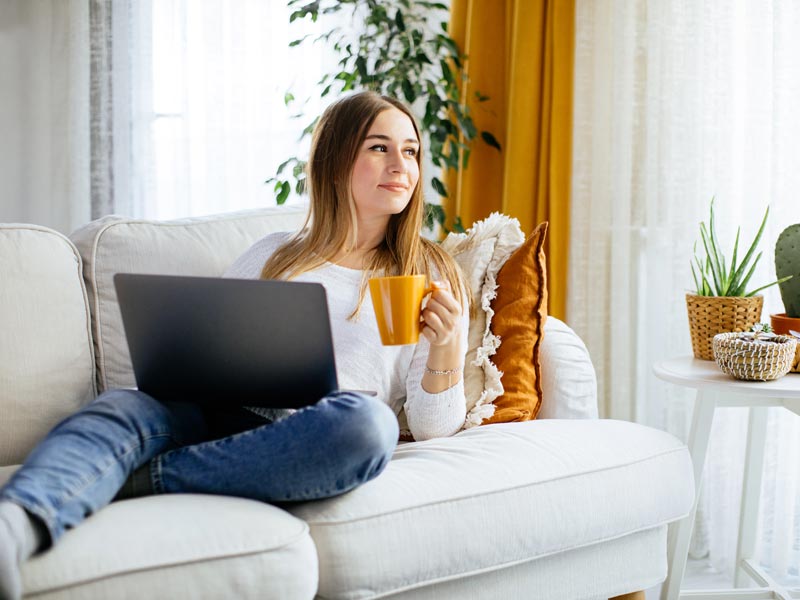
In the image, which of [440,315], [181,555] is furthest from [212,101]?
[181,555]

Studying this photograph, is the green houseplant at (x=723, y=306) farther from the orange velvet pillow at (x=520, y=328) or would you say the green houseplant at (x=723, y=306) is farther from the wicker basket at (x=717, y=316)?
the orange velvet pillow at (x=520, y=328)

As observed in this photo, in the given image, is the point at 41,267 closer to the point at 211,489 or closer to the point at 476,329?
the point at 211,489

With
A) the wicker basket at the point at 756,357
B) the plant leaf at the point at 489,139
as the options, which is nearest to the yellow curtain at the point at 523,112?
the plant leaf at the point at 489,139

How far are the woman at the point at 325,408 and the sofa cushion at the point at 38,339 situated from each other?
0.32 metres

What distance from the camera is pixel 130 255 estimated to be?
1847mm

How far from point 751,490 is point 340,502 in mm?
1194

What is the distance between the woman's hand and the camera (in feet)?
4.82

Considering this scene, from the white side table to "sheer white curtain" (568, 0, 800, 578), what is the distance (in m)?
0.12

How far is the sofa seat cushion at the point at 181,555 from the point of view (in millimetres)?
1088

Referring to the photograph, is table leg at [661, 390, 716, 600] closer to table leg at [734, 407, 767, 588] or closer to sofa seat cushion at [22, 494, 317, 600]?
table leg at [734, 407, 767, 588]

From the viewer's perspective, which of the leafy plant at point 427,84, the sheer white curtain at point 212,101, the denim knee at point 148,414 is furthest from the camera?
the sheer white curtain at point 212,101

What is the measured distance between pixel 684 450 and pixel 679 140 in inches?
39.4

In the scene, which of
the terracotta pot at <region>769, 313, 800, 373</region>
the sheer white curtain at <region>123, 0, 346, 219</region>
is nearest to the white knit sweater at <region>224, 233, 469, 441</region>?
the terracotta pot at <region>769, 313, 800, 373</region>

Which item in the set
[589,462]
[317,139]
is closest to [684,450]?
[589,462]
